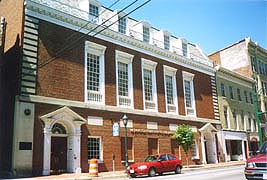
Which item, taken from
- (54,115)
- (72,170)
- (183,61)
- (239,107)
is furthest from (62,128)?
(239,107)

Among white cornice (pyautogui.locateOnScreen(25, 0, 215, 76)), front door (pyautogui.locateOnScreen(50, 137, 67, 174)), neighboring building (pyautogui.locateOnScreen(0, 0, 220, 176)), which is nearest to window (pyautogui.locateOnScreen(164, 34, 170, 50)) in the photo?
neighboring building (pyautogui.locateOnScreen(0, 0, 220, 176))

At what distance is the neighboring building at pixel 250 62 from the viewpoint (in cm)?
4300

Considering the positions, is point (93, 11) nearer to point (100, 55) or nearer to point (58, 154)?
point (100, 55)

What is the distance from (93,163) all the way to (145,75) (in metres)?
11.7

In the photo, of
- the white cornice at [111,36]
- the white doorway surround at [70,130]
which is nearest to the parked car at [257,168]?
the white doorway surround at [70,130]

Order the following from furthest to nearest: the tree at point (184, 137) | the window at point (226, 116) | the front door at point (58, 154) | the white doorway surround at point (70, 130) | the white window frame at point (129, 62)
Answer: the window at point (226, 116) → the tree at point (184, 137) → the white window frame at point (129, 62) → the front door at point (58, 154) → the white doorway surround at point (70, 130)

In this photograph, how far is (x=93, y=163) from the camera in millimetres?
17297

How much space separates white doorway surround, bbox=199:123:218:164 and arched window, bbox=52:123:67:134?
16.3 metres

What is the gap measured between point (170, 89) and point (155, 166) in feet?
38.9

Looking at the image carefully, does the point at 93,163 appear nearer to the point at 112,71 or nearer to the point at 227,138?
the point at 112,71

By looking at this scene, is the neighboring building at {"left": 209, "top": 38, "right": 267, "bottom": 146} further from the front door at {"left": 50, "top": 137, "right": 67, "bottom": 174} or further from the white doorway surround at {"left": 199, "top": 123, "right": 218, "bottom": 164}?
the front door at {"left": 50, "top": 137, "right": 67, "bottom": 174}

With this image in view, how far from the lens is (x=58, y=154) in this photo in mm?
19781

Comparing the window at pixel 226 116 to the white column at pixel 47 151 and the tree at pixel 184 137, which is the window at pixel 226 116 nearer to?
the tree at pixel 184 137

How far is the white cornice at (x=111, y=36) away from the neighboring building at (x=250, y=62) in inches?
424
